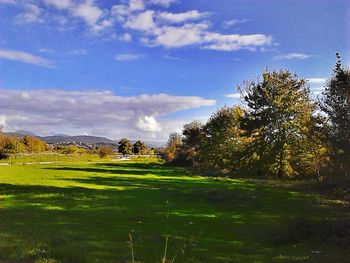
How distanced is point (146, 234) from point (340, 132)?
15142 mm

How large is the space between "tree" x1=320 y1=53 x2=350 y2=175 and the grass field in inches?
114

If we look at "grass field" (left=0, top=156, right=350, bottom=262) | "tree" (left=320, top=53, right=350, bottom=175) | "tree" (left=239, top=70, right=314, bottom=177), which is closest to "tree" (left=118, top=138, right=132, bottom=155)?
"tree" (left=239, top=70, right=314, bottom=177)

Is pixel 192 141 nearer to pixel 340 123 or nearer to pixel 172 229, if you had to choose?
pixel 340 123

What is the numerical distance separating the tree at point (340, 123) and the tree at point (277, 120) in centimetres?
2083

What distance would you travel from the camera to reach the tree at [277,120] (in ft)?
164

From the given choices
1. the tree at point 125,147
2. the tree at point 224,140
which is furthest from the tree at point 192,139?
the tree at point 125,147

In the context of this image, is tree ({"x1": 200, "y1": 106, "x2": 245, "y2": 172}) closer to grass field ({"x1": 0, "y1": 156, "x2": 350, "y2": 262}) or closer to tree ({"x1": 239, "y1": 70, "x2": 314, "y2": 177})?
tree ({"x1": 239, "y1": 70, "x2": 314, "y2": 177})

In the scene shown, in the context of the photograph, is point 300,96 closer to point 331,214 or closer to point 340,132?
point 340,132

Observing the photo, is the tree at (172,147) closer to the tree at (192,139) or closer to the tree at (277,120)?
the tree at (192,139)

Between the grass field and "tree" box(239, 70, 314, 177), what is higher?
"tree" box(239, 70, 314, 177)

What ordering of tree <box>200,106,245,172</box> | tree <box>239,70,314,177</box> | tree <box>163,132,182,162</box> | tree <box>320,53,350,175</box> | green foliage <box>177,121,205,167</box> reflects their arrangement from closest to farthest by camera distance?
tree <box>320,53,350,175</box>
tree <box>239,70,314,177</box>
tree <box>200,106,245,172</box>
green foliage <box>177,121,205,167</box>
tree <box>163,132,182,162</box>

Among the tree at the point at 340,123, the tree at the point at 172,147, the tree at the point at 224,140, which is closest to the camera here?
the tree at the point at 340,123

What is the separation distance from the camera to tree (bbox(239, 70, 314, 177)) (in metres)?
50.0

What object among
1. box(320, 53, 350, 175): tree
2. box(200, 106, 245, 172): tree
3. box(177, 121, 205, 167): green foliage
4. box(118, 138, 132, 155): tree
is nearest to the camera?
box(320, 53, 350, 175): tree
